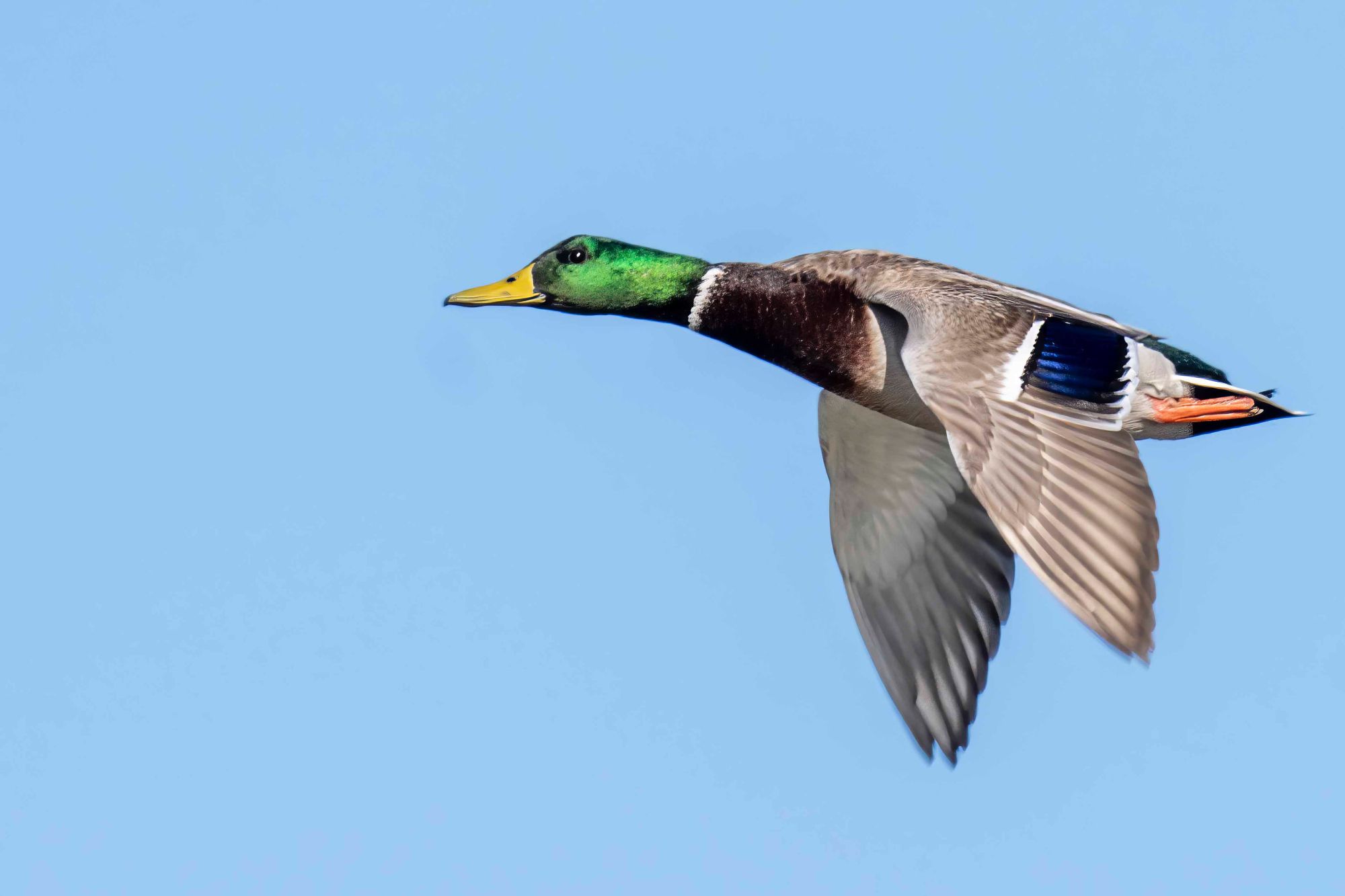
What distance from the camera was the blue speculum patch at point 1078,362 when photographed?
22.0ft

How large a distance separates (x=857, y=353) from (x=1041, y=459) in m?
1.29

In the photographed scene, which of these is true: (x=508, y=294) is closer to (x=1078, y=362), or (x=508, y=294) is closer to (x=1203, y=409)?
(x=1078, y=362)

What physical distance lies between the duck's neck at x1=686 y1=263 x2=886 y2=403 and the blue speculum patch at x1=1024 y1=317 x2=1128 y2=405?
31.6 inches

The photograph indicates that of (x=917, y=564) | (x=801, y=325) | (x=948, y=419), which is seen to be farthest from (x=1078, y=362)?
(x=917, y=564)

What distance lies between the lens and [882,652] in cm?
806

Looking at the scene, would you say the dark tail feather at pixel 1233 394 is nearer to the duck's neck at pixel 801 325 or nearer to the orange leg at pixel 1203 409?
the orange leg at pixel 1203 409

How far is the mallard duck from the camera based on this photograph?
20.1ft

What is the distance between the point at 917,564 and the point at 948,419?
2.05 m

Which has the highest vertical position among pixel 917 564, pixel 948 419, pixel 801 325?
pixel 801 325

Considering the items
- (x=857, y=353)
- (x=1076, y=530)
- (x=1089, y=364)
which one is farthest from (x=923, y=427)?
(x=1076, y=530)

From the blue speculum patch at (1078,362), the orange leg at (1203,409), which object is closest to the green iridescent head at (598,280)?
the blue speculum patch at (1078,362)

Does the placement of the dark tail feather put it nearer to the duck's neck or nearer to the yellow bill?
the duck's neck

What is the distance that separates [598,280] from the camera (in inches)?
309

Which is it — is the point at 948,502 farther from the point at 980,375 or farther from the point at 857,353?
the point at 980,375
